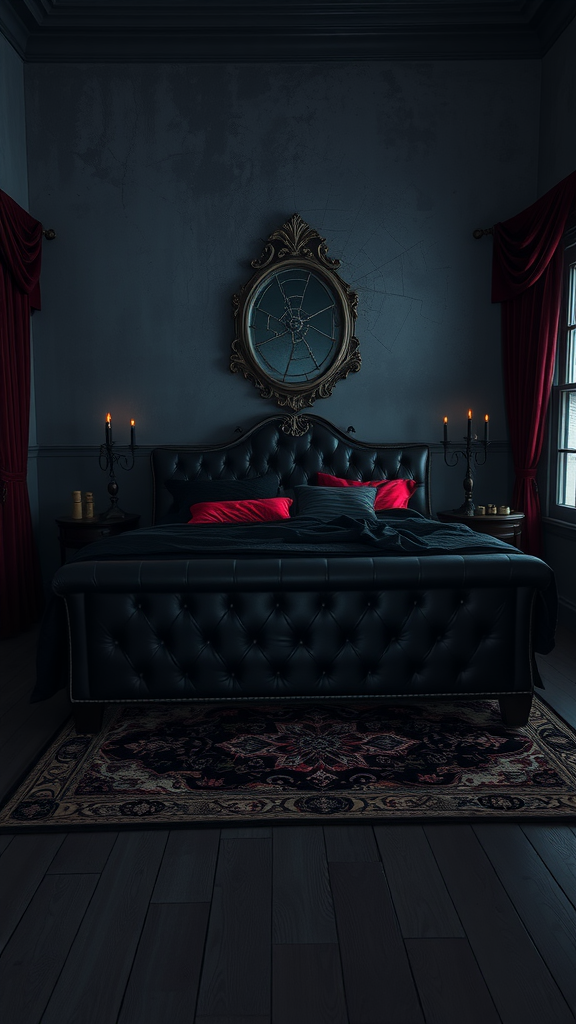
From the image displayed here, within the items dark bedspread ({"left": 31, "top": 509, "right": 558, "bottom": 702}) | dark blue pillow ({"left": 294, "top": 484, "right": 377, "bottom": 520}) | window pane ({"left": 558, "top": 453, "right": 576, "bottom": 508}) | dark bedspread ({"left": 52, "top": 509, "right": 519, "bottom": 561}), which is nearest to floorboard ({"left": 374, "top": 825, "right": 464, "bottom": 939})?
dark bedspread ({"left": 31, "top": 509, "right": 558, "bottom": 702})

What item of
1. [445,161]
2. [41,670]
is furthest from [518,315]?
[41,670]

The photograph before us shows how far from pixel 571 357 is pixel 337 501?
186 cm

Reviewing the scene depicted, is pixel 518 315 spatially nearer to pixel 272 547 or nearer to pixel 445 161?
pixel 445 161

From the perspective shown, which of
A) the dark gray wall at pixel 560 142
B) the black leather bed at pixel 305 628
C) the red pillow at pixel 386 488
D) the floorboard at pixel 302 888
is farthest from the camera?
the red pillow at pixel 386 488

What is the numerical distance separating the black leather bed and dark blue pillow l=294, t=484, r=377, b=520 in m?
1.39

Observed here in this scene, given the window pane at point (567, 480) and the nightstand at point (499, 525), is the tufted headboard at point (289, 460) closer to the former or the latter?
the nightstand at point (499, 525)

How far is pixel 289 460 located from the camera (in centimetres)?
534

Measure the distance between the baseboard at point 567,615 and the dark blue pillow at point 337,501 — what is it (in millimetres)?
1378

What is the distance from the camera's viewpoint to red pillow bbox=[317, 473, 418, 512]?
197 inches

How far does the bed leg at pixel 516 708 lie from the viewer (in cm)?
313

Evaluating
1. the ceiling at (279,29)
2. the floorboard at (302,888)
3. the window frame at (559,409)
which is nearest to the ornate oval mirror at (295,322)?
the ceiling at (279,29)

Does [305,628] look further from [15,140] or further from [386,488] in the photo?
[15,140]

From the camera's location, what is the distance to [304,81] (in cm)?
534

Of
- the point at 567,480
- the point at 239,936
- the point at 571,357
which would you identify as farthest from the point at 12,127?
the point at 239,936
